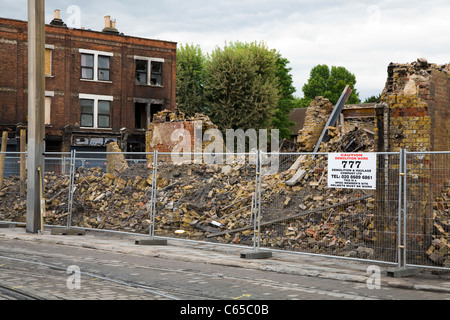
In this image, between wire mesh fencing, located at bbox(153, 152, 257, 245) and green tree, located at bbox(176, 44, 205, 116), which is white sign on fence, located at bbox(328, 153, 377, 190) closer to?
wire mesh fencing, located at bbox(153, 152, 257, 245)

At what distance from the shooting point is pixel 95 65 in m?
39.1

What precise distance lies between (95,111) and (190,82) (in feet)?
47.1

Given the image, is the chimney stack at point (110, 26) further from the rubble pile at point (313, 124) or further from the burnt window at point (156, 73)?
the rubble pile at point (313, 124)

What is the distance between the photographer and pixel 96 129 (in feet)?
127

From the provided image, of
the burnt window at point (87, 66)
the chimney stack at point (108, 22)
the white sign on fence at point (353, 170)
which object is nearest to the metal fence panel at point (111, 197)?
the white sign on fence at point (353, 170)

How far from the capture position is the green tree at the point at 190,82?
1975 inches

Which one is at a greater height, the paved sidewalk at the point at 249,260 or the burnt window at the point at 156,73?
the burnt window at the point at 156,73

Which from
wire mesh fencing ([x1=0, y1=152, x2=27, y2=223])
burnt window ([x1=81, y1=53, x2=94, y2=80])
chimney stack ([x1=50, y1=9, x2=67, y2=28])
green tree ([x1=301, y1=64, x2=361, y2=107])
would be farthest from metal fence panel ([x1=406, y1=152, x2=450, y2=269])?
green tree ([x1=301, y1=64, x2=361, y2=107])

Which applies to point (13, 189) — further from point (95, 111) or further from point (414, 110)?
point (95, 111)

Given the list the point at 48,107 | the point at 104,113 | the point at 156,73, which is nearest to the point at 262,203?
the point at 48,107

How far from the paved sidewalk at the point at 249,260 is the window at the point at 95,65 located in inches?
963

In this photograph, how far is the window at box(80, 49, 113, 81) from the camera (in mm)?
38688
